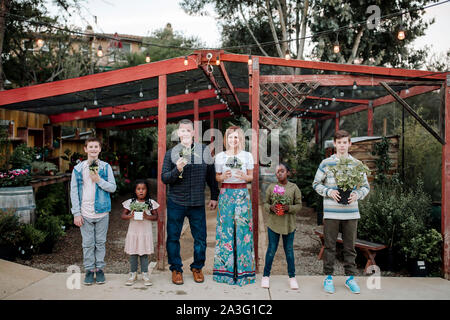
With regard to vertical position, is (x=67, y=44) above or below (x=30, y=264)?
above

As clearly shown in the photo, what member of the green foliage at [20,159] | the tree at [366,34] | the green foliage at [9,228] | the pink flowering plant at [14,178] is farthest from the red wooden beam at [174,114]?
the green foliage at [9,228]

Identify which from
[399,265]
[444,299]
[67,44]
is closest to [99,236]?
[444,299]

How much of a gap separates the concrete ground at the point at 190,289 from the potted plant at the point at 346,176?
40.3 inches

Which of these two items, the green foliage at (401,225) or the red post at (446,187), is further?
the green foliage at (401,225)

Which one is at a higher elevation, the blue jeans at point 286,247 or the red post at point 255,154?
the red post at point 255,154

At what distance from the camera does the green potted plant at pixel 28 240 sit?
16.3 feet

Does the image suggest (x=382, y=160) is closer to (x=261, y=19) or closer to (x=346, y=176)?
(x=346, y=176)

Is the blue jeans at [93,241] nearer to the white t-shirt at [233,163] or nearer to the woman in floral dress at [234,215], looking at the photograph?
the woman in floral dress at [234,215]

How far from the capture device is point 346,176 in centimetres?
339

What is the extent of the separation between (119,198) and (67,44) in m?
7.67

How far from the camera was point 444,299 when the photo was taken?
349 cm

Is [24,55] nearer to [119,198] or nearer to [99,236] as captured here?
[119,198]

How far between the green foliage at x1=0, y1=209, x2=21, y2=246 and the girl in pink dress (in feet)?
6.90

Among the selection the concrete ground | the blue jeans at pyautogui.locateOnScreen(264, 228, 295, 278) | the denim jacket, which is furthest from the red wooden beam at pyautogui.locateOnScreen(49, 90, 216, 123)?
the blue jeans at pyautogui.locateOnScreen(264, 228, 295, 278)
